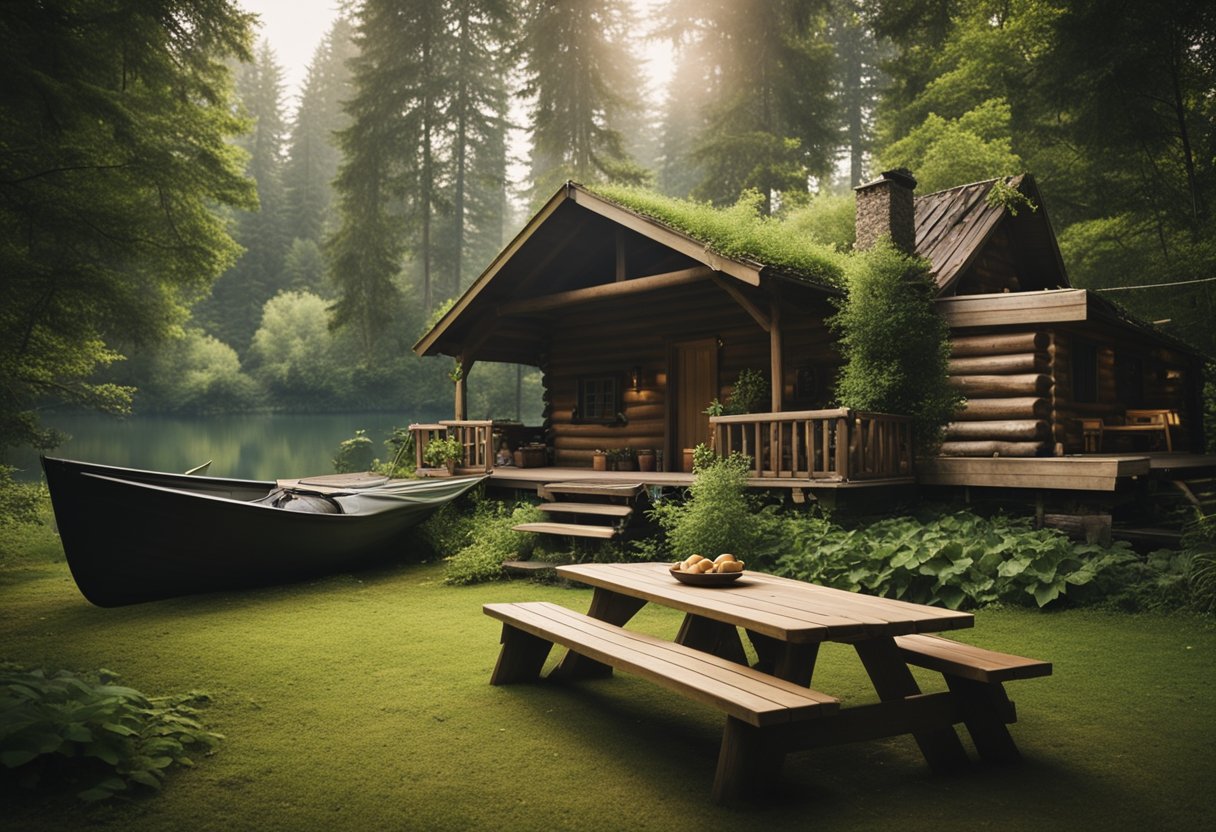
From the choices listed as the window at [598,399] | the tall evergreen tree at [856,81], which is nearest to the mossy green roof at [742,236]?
the window at [598,399]

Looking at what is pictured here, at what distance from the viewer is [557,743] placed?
3787mm

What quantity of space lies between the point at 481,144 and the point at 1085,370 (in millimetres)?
25991

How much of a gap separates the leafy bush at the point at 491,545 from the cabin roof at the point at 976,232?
6554mm

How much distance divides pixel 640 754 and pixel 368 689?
72.9 inches

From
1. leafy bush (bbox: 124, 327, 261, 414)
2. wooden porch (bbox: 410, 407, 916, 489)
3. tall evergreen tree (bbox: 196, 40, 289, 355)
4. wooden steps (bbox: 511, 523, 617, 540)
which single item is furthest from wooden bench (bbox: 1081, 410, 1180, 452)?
tall evergreen tree (bbox: 196, 40, 289, 355)

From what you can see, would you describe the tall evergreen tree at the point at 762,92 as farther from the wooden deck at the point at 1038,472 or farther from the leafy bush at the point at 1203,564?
the leafy bush at the point at 1203,564

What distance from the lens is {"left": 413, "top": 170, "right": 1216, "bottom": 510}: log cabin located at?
930cm

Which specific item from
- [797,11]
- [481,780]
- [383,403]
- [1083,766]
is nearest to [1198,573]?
[1083,766]

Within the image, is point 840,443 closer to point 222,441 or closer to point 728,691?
point 728,691

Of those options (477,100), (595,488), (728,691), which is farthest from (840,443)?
(477,100)

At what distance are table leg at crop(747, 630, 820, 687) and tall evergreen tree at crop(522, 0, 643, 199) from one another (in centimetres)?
2092

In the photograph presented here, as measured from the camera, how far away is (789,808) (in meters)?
3.07

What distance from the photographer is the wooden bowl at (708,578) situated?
413cm

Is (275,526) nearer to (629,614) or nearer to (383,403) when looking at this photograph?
(629,614)
